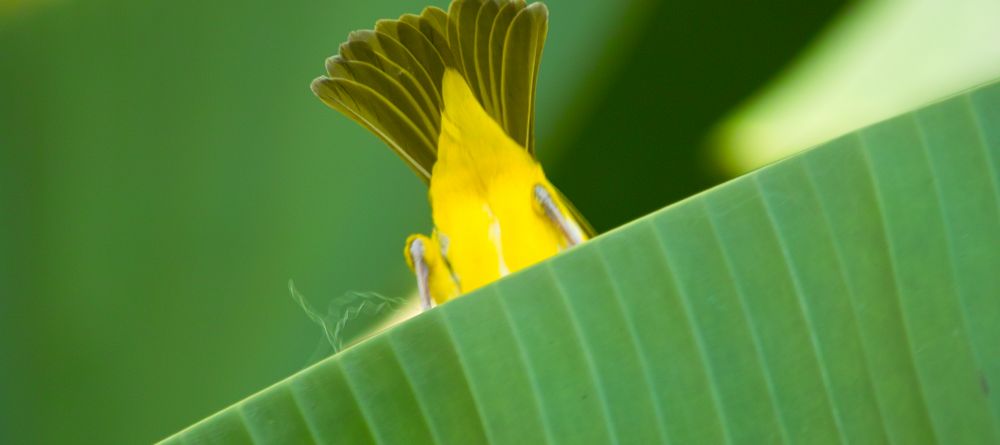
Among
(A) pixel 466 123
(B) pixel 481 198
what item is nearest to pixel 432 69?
(A) pixel 466 123

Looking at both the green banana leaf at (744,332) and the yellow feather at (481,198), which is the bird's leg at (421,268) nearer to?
the yellow feather at (481,198)

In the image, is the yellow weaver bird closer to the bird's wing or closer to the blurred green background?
the bird's wing

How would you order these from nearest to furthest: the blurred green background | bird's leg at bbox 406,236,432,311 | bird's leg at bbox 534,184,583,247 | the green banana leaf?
the green banana leaf
the blurred green background
bird's leg at bbox 406,236,432,311
bird's leg at bbox 534,184,583,247

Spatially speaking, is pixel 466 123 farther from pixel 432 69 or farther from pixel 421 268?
pixel 421 268

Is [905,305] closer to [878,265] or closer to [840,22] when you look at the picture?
[878,265]

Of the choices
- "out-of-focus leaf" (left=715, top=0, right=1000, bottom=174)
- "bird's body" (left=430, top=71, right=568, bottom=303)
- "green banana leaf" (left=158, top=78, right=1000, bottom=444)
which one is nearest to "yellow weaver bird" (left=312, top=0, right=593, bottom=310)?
"bird's body" (left=430, top=71, right=568, bottom=303)

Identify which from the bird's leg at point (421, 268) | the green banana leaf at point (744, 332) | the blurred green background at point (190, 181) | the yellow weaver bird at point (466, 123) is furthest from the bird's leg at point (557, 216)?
the green banana leaf at point (744, 332)
